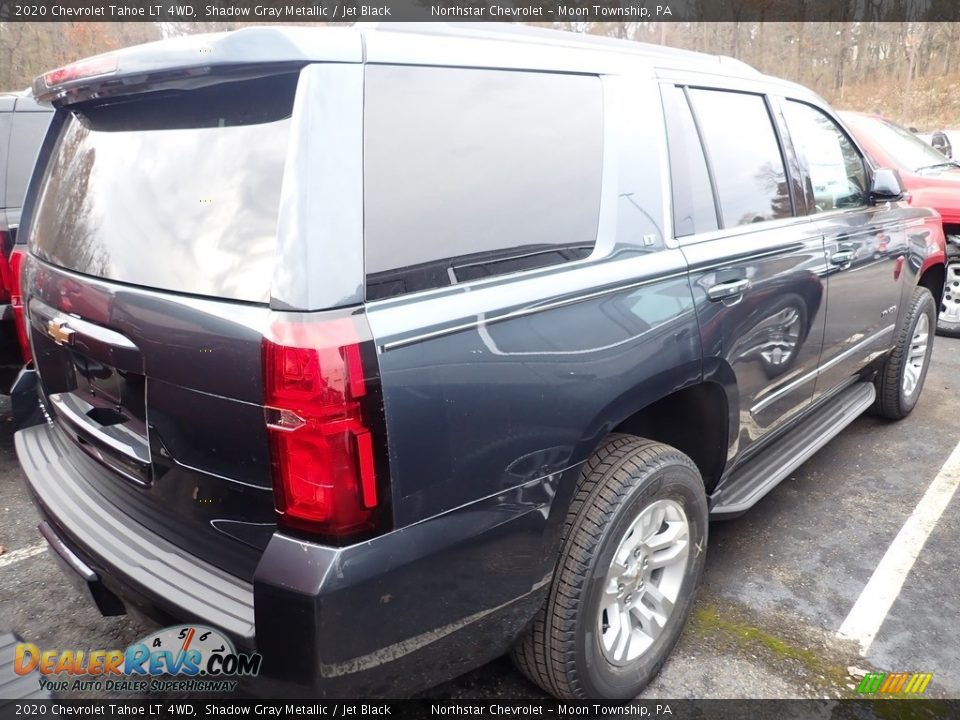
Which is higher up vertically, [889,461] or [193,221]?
[193,221]

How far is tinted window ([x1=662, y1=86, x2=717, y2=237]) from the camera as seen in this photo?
2328mm

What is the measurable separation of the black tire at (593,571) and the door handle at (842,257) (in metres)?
1.45

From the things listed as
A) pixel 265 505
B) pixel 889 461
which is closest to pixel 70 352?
pixel 265 505

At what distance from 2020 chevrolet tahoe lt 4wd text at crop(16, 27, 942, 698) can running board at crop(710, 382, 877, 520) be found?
0.22 metres

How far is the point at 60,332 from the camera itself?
6.49ft

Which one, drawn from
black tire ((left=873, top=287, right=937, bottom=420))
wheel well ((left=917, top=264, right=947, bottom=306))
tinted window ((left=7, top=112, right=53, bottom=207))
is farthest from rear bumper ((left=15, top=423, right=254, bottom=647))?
wheel well ((left=917, top=264, right=947, bottom=306))

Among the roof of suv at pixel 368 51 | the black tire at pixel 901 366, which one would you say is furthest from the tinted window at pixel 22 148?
the black tire at pixel 901 366

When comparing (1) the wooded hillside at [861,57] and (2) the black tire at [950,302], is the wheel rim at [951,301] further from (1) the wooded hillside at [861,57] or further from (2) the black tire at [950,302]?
(1) the wooded hillside at [861,57]

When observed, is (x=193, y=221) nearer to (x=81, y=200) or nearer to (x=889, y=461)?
(x=81, y=200)

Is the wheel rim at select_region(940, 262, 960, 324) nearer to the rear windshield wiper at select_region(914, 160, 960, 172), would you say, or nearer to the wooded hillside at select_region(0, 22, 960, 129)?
the rear windshield wiper at select_region(914, 160, 960, 172)

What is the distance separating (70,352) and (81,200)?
0.45 meters

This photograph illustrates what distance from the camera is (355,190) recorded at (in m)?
1.51

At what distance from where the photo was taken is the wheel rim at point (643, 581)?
2.16 m

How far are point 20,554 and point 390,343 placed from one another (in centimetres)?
264
